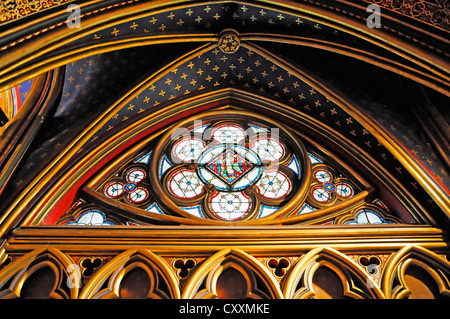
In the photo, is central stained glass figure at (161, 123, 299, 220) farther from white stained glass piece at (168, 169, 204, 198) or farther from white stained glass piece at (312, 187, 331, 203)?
white stained glass piece at (312, 187, 331, 203)

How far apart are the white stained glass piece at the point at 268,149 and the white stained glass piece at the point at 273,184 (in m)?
0.34

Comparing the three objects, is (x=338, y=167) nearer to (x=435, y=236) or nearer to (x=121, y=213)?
(x=435, y=236)

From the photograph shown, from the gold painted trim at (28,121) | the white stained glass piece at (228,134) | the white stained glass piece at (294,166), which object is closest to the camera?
the gold painted trim at (28,121)

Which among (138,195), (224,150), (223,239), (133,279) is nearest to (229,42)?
(224,150)

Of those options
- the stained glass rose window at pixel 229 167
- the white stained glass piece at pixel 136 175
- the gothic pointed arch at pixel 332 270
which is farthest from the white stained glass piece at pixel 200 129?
the gothic pointed arch at pixel 332 270

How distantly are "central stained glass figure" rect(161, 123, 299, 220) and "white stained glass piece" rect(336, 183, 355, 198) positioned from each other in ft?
2.48

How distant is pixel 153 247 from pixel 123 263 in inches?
17.6

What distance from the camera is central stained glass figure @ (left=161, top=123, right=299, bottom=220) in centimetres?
784

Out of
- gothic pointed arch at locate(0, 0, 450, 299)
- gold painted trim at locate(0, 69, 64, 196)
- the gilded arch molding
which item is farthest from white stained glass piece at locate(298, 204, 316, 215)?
gold painted trim at locate(0, 69, 64, 196)

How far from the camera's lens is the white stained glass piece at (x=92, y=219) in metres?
7.45

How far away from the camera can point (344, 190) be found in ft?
27.0

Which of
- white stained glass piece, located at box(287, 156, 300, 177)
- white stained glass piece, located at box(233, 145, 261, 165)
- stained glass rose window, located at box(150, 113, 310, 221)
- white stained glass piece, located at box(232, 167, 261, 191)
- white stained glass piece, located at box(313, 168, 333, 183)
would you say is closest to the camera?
stained glass rose window, located at box(150, 113, 310, 221)

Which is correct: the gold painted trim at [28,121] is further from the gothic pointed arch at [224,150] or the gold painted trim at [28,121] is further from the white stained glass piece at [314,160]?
the white stained glass piece at [314,160]
